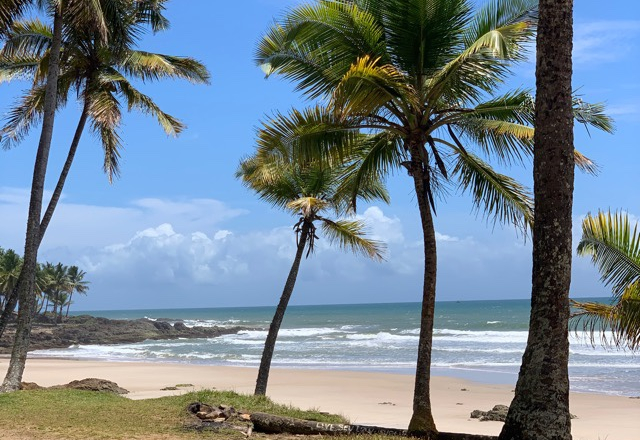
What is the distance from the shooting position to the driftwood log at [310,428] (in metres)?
8.62

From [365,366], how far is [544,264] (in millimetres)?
26760

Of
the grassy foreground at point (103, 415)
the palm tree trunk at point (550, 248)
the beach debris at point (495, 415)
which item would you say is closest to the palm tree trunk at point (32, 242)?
the grassy foreground at point (103, 415)

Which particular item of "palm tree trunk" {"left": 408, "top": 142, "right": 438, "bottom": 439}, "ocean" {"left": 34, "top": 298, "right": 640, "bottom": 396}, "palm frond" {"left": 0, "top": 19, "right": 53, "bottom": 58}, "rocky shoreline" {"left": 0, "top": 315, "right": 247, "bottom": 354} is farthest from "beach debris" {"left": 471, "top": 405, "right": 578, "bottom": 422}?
"rocky shoreline" {"left": 0, "top": 315, "right": 247, "bottom": 354}

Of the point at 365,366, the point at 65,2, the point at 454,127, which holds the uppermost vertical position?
the point at 65,2

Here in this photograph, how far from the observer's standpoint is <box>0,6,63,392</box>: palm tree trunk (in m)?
13.2

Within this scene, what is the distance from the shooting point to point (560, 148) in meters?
6.21

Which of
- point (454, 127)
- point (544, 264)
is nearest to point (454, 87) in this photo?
point (454, 127)

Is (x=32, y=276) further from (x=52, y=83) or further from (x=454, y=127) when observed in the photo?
(x=454, y=127)

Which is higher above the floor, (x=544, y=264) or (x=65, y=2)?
(x=65, y=2)

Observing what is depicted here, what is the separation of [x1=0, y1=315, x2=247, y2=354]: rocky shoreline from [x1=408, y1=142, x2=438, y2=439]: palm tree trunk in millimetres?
40014

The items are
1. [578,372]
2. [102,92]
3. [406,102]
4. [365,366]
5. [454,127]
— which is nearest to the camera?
[406,102]

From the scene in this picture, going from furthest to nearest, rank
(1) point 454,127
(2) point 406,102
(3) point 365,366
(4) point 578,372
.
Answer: (3) point 365,366 → (4) point 578,372 → (1) point 454,127 → (2) point 406,102

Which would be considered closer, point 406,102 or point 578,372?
point 406,102

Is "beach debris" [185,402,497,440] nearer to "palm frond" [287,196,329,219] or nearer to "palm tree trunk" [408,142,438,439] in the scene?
"palm tree trunk" [408,142,438,439]
